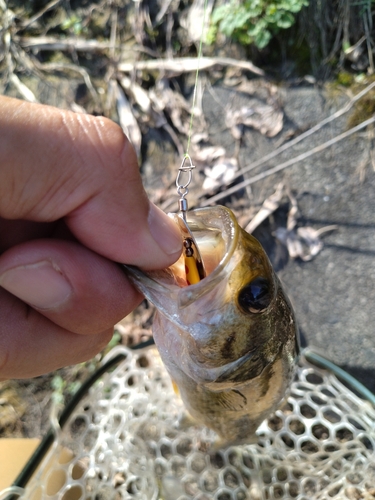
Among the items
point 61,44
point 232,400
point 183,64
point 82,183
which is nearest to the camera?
point 82,183

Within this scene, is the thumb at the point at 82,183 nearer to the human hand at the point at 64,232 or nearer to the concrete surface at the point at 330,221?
the human hand at the point at 64,232

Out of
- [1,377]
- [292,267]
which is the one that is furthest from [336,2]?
[1,377]

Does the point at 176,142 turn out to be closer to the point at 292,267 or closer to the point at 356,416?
the point at 292,267

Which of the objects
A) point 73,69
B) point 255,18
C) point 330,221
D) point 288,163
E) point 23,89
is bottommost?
point 330,221

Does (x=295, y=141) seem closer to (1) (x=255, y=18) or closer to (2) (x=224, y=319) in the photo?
(1) (x=255, y=18)

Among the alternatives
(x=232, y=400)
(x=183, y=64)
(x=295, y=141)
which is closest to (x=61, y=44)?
(x=183, y=64)

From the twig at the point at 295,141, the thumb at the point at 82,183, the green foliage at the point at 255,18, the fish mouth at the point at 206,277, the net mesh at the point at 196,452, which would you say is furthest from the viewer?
the twig at the point at 295,141

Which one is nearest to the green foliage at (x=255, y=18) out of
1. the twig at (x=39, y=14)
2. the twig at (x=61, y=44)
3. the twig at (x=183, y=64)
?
the twig at (x=183, y=64)

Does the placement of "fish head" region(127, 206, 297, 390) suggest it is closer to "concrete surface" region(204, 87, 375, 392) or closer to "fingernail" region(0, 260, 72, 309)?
"fingernail" region(0, 260, 72, 309)
